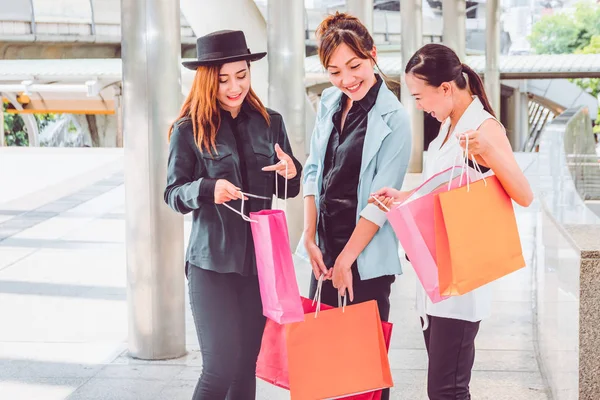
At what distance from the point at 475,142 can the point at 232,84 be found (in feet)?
3.39

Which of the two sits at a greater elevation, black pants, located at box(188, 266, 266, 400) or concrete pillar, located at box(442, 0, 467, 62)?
concrete pillar, located at box(442, 0, 467, 62)

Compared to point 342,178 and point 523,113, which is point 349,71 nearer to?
point 342,178

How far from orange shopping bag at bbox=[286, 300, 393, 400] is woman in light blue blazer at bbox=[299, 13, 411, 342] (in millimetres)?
137

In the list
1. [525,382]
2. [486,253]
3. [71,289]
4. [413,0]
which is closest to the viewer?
[486,253]

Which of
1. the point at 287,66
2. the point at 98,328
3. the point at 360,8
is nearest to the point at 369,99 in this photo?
the point at 98,328

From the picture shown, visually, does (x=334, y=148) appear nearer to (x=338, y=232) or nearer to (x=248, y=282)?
(x=338, y=232)

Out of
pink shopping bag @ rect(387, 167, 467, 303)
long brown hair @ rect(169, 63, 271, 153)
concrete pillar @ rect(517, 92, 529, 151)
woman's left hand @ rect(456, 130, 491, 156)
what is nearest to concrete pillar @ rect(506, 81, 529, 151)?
concrete pillar @ rect(517, 92, 529, 151)

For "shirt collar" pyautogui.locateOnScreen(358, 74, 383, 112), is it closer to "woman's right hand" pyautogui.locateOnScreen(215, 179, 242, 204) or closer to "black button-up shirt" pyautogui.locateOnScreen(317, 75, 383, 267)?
"black button-up shirt" pyautogui.locateOnScreen(317, 75, 383, 267)

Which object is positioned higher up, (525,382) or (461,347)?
(461,347)

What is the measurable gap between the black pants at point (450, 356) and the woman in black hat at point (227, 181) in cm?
76

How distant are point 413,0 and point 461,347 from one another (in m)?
18.9

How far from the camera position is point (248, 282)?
144 inches

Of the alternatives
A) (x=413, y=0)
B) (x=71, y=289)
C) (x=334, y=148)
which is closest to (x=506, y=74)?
(x=413, y=0)

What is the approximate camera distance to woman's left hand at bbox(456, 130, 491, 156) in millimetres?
2980
